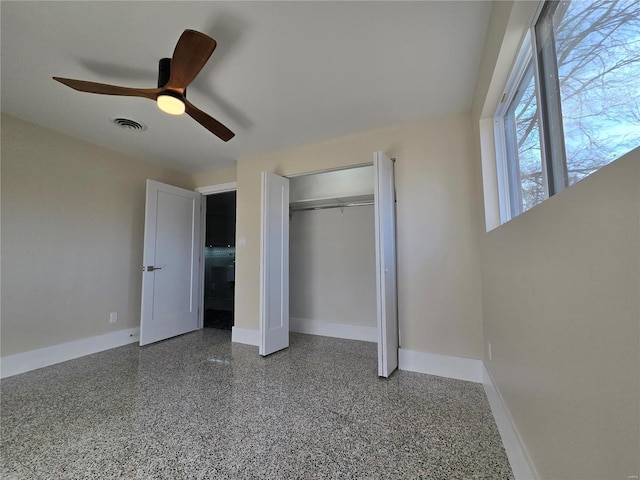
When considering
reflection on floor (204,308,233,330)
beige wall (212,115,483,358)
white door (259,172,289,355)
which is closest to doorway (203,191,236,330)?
reflection on floor (204,308,233,330)

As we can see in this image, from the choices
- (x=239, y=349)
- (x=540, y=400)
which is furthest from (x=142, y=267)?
(x=540, y=400)

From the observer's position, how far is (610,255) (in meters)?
0.56

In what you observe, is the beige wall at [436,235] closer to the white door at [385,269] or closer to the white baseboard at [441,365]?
the white baseboard at [441,365]

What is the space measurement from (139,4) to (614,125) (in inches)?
86.3

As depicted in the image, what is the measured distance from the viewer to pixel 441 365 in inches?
97.3

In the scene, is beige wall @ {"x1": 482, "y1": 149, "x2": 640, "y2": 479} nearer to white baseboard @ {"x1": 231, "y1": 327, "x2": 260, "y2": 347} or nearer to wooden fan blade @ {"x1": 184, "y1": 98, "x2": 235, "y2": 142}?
wooden fan blade @ {"x1": 184, "y1": 98, "x2": 235, "y2": 142}

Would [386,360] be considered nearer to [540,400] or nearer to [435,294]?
[435,294]

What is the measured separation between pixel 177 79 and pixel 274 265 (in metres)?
2.03

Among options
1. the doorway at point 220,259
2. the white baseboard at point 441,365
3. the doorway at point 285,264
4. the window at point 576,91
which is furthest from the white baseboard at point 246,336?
the window at point 576,91

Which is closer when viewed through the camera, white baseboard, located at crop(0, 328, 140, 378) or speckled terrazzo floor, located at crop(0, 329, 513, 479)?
speckled terrazzo floor, located at crop(0, 329, 513, 479)

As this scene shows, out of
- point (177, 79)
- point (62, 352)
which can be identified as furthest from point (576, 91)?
point (62, 352)

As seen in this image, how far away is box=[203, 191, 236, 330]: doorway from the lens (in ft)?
19.2

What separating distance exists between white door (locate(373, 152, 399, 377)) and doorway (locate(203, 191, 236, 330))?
140 inches

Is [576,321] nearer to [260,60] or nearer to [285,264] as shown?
[260,60]
